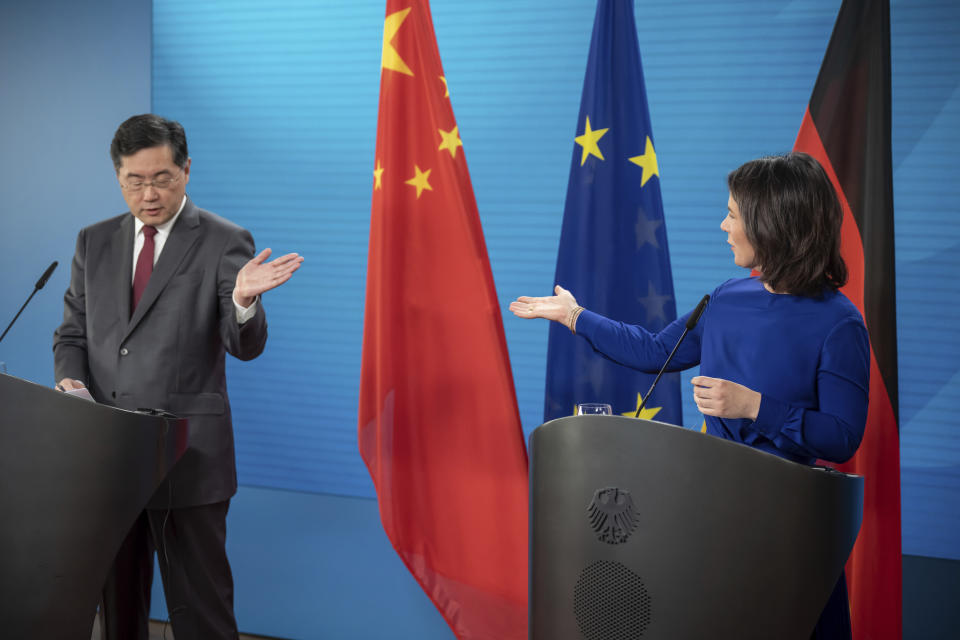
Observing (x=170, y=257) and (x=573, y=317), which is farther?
(x=170, y=257)

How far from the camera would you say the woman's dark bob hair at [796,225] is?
144 centimetres

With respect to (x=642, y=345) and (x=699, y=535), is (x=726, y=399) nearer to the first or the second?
(x=699, y=535)

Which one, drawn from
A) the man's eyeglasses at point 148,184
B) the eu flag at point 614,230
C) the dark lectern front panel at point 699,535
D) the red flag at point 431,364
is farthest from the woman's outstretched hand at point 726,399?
the man's eyeglasses at point 148,184

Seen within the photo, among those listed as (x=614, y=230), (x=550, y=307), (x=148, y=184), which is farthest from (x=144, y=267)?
(x=614, y=230)

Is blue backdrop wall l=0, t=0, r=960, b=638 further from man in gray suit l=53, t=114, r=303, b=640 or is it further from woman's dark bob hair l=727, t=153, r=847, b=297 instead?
woman's dark bob hair l=727, t=153, r=847, b=297

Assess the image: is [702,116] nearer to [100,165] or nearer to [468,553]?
[468,553]

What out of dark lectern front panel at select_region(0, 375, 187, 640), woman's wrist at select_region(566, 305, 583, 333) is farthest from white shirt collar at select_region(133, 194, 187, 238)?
woman's wrist at select_region(566, 305, 583, 333)

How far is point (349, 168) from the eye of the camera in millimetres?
2834

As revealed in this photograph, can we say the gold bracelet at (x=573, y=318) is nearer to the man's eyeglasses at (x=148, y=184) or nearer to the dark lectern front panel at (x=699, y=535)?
the dark lectern front panel at (x=699, y=535)

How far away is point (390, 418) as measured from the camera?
2266mm

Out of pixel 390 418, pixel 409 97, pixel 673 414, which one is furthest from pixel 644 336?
pixel 409 97

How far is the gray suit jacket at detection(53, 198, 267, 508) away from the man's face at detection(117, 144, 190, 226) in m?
0.06

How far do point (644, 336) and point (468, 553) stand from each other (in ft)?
2.84

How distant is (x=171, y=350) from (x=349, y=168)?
1.09m
